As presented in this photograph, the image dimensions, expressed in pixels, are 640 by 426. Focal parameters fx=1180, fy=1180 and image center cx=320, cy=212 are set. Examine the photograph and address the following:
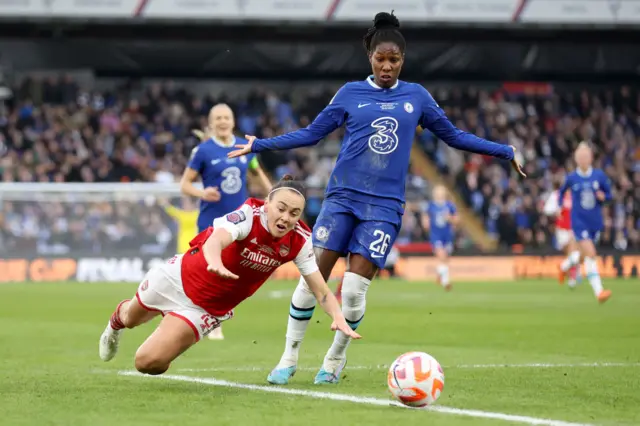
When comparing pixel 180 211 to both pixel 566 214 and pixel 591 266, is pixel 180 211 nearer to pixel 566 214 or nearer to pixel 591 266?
pixel 566 214

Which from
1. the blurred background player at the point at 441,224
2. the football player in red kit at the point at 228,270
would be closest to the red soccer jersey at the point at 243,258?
the football player in red kit at the point at 228,270

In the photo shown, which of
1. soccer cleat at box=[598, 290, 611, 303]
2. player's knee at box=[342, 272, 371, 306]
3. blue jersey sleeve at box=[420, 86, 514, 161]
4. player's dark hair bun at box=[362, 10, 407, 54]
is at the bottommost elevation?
player's knee at box=[342, 272, 371, 306]

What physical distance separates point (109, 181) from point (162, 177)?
Answer: 4.80 feet

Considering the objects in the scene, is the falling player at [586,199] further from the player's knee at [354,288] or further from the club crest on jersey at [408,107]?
the player's knee at [354,288]

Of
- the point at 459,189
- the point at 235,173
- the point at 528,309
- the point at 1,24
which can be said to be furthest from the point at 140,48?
the point at 235,173

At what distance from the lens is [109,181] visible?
107ft

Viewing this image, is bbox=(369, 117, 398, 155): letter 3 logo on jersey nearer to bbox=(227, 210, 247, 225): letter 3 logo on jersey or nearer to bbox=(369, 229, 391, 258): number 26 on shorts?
bbox=(369, 229, 391, 258): number 26 on shorts

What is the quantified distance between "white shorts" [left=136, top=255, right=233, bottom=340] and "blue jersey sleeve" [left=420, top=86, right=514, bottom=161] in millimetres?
2116

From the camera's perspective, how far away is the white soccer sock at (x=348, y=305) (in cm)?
865

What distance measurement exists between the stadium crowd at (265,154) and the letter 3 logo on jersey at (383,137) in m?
20.2

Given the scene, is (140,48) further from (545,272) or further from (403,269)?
(545,272)

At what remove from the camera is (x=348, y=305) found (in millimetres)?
8742

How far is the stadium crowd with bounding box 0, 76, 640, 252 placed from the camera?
2864 cm

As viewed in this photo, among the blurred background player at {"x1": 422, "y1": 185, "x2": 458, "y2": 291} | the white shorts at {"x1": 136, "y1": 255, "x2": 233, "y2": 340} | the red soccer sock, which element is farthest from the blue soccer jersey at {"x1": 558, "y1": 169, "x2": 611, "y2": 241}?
the white shorts at {"x1": 136, "y1": 255, "x2": 233, "y2": 340}
